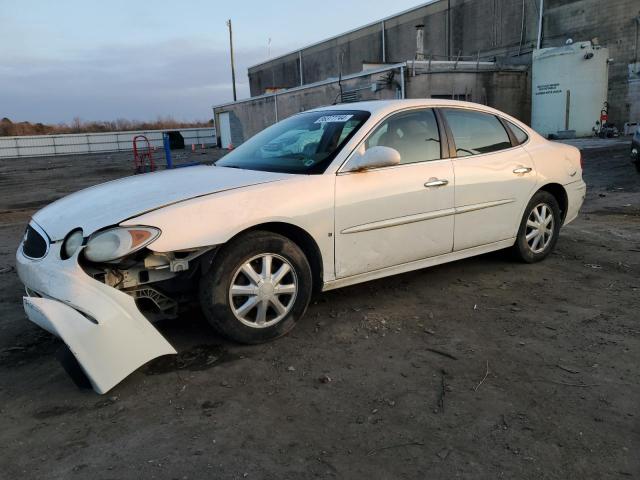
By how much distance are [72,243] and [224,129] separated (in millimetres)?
38593

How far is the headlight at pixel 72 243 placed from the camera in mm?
3106

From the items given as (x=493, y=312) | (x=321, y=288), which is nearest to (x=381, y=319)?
(x=321, y=288)

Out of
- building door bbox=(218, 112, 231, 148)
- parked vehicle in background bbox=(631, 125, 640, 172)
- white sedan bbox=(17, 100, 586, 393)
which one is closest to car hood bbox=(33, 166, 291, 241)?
white sedan bbox=(17, 100, 586, 393)

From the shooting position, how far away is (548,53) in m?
22.2

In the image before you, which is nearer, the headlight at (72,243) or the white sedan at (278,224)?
the white sedan at (278,224)

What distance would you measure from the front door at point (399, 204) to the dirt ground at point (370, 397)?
46 cm

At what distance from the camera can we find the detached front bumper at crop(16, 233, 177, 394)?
2805 millimetres

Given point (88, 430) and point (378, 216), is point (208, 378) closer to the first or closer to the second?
point (88, 430)

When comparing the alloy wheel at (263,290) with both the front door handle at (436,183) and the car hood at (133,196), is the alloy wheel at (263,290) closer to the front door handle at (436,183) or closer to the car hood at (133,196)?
the car hood at (133,196)

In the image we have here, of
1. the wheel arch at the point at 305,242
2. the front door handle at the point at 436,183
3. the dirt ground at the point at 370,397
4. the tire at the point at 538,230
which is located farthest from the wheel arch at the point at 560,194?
the wheel arch at the point at 305,242

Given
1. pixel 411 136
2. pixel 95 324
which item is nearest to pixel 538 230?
pixel 411 136

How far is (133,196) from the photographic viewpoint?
345 cm

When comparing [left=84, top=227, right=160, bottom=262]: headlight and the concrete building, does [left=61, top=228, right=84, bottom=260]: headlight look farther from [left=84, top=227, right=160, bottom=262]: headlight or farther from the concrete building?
the concrete building

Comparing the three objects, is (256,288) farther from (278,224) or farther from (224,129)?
(224,129)
